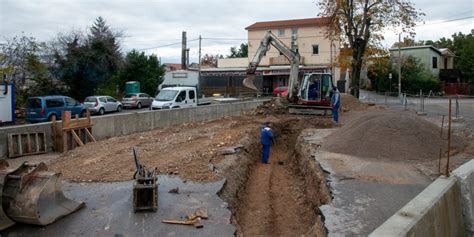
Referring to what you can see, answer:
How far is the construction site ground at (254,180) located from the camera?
24.2 ft

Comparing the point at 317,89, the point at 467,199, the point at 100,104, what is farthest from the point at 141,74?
the point at 467,199

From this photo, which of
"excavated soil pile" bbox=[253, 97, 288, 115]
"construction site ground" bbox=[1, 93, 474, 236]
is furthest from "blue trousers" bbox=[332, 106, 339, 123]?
"construction site ground" bbox=[1, 93, 474, 236]

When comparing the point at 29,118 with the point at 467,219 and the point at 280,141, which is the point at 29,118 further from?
the point at 467,219

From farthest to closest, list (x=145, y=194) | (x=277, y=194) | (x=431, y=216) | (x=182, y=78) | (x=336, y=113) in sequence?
(x=182, y=78) < (x=336, y=113) < (x=277, y=194) < (x=145, y=194) < (x=431, y=216)

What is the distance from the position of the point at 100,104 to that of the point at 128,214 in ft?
81.4

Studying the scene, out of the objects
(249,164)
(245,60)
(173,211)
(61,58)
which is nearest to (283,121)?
(249,164)

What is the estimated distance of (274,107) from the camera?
77.8 ft

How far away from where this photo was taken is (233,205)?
9.23m

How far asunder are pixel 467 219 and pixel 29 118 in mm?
23194

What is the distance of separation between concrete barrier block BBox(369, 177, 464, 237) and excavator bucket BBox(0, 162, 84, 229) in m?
5.52

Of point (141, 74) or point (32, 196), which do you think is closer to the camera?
point (32, 196)

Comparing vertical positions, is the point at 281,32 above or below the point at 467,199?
above

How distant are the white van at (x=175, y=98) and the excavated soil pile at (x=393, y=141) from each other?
40.2 feet

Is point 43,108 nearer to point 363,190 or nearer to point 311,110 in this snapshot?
point 311,110
